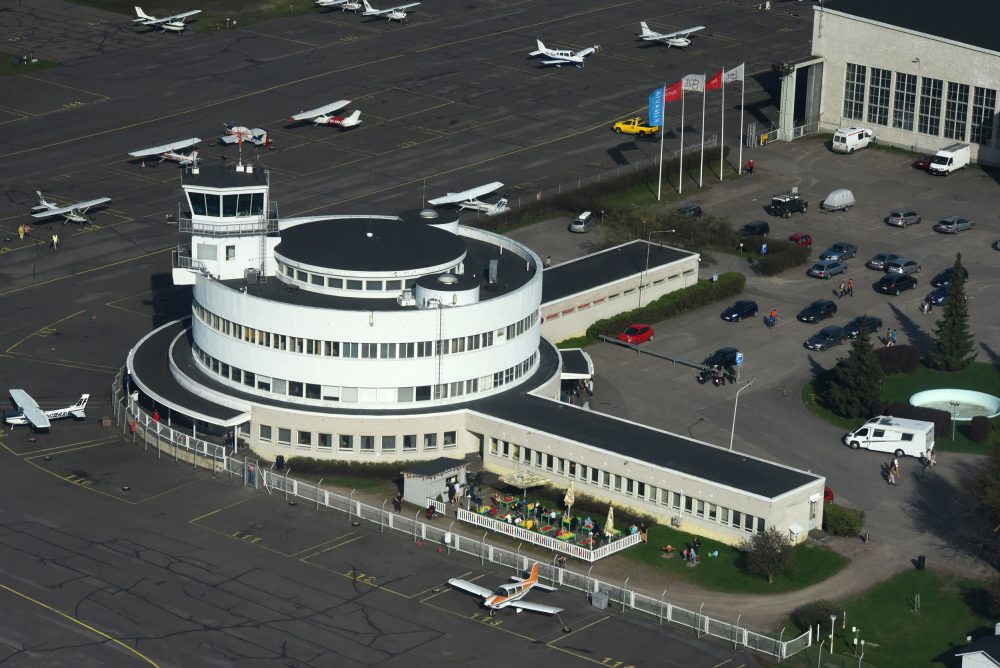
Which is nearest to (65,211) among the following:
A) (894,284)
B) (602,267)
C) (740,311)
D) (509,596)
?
(602,267)

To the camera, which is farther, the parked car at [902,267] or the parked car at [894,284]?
the parked car at [902,267]

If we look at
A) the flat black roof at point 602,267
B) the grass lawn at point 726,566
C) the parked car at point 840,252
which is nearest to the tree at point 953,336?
the parked car at point 840,252

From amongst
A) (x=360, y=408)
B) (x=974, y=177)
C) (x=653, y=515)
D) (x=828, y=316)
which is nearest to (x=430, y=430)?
(x=360, y=408)

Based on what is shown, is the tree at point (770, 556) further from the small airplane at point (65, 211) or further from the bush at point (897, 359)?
the small airplane at point (65, 211)

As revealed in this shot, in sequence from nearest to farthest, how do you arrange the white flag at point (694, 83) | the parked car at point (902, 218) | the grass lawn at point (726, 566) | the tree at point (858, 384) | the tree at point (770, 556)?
the tree at point (770, 556)
the grass lawn at point (726, 566)
the tree at point (858, 384)
the parked car at point (902, 218)
the white flag at point (694, 83)

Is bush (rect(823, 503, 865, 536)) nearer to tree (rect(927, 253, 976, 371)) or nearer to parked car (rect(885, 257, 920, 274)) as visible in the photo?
tree (rect(927, 253, 976, 371))

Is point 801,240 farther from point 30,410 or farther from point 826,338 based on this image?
point 30,410
